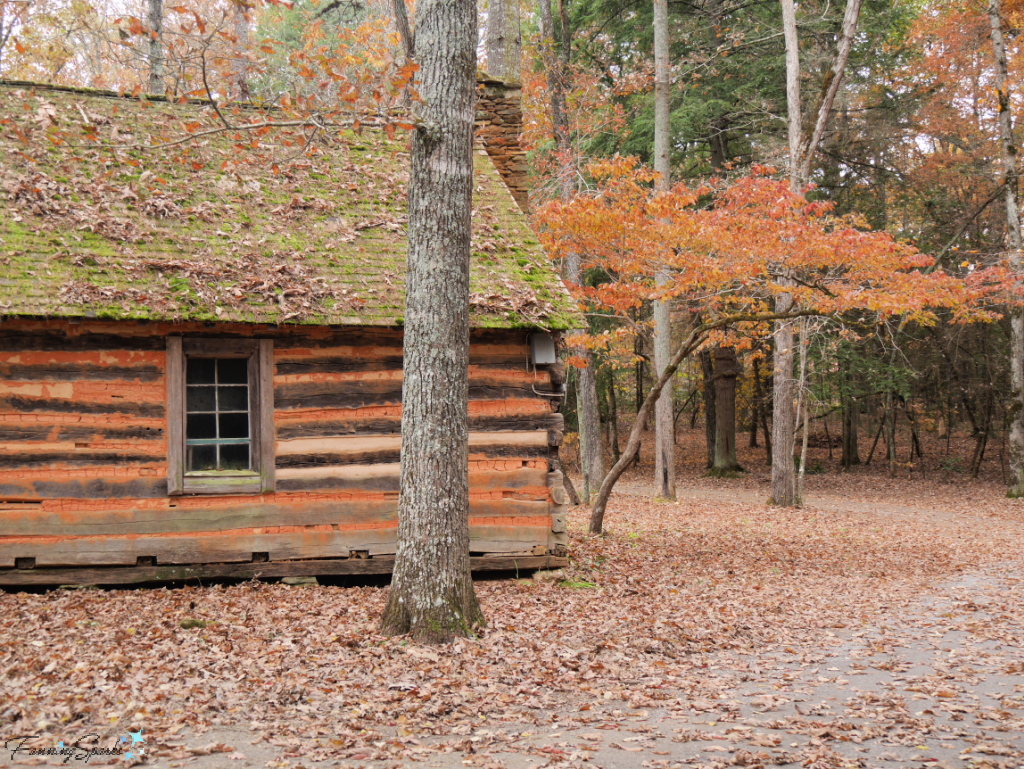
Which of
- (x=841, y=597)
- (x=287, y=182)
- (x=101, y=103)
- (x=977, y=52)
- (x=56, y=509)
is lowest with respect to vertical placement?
(x=841, y=597)

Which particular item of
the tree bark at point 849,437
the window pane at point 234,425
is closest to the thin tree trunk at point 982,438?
the tree bark at point 849,437

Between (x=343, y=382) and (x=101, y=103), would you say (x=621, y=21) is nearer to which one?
(x=101, y=103)

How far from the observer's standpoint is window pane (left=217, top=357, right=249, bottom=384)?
28.5ft

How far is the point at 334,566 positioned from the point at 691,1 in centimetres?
2020

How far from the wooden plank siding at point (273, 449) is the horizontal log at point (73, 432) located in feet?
0.04

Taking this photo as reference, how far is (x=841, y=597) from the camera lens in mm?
8773

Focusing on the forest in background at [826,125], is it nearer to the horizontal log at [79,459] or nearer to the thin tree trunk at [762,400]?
the thin tree trunk at [762,400]

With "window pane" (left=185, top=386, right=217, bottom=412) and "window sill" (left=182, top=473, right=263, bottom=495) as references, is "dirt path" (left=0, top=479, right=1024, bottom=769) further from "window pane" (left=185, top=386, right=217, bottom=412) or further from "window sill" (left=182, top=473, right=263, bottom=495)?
"window pane" (left=185, top=386, right=217, bottom=412)

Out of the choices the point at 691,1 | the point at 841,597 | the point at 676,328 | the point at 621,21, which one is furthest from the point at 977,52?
the point at 841,597

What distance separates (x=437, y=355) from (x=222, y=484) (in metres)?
3.57

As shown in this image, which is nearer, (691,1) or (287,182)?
(287,182)

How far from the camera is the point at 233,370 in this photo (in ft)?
28.6

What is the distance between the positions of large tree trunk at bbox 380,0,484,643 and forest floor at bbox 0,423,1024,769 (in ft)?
1.58

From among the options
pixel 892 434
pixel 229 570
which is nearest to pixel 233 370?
pixel 229 570
